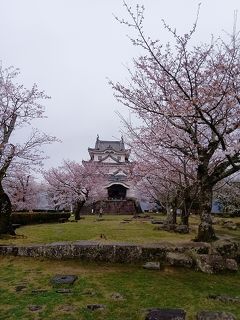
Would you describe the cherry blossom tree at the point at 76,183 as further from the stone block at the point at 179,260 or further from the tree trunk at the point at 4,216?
the stone block at the point at 179,260

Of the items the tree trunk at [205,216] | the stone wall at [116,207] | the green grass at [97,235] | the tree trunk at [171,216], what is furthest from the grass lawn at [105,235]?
the stone wall at [116,207]

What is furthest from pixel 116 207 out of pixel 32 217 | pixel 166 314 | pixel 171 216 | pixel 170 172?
pixel 166 314

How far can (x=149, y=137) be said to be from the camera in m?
13.3

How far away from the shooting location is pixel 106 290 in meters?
7.15

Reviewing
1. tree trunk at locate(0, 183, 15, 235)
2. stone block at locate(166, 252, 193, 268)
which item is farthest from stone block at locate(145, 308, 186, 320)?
tree trunk at locate(0, 183, 15, 235)

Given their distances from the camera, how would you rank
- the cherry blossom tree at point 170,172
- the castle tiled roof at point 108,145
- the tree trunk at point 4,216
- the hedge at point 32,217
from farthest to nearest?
the castle tiled roof at point 108,145, the hedge at point 32,217, the cherry blossom tree at point 170,172, the tree trunk at point 4,216

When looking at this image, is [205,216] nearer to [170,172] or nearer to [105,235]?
[105,235]

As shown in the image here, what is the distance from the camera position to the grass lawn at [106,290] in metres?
5.86

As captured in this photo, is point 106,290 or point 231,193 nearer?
point 106,290

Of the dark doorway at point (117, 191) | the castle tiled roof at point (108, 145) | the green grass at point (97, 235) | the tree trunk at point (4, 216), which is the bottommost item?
the green grass at point (97, 235)

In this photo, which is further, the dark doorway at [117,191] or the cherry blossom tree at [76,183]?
the dark doorway at [117,191]

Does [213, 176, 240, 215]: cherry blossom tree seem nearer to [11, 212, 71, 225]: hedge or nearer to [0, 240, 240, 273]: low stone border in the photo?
[11, 212, 71, 225]: hedge

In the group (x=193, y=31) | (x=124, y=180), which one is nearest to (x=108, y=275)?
(x=193, y=31)

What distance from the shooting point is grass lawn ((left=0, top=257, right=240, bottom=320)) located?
5.86 meters
